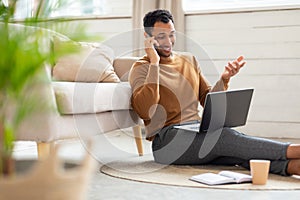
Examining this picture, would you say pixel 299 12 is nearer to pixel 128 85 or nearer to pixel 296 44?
pixel 296 44

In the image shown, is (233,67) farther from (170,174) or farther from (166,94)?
(170,174)

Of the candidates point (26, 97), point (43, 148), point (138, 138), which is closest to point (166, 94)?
point (138, 138)

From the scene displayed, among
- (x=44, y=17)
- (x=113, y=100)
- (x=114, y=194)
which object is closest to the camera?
(x=44, y=17)

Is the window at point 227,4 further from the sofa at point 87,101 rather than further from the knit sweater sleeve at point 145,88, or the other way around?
the knit sweater sleeve at point 145,88

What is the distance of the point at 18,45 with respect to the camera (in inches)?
34.3

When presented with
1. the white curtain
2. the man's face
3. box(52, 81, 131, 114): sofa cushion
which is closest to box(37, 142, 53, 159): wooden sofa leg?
box(52, 81, 131, 114): sofa cushion

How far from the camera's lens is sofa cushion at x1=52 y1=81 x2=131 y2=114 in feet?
7.14

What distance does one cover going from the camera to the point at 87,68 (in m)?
2.92

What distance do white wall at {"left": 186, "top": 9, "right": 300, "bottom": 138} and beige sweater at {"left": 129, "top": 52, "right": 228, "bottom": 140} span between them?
1.44m

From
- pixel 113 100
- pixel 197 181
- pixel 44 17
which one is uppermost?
pixel 44 17

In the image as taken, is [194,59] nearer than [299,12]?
Yes

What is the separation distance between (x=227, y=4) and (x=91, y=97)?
208 cm

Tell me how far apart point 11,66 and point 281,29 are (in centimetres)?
326

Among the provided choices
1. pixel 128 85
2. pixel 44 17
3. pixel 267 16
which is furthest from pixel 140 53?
pixel 44 17
